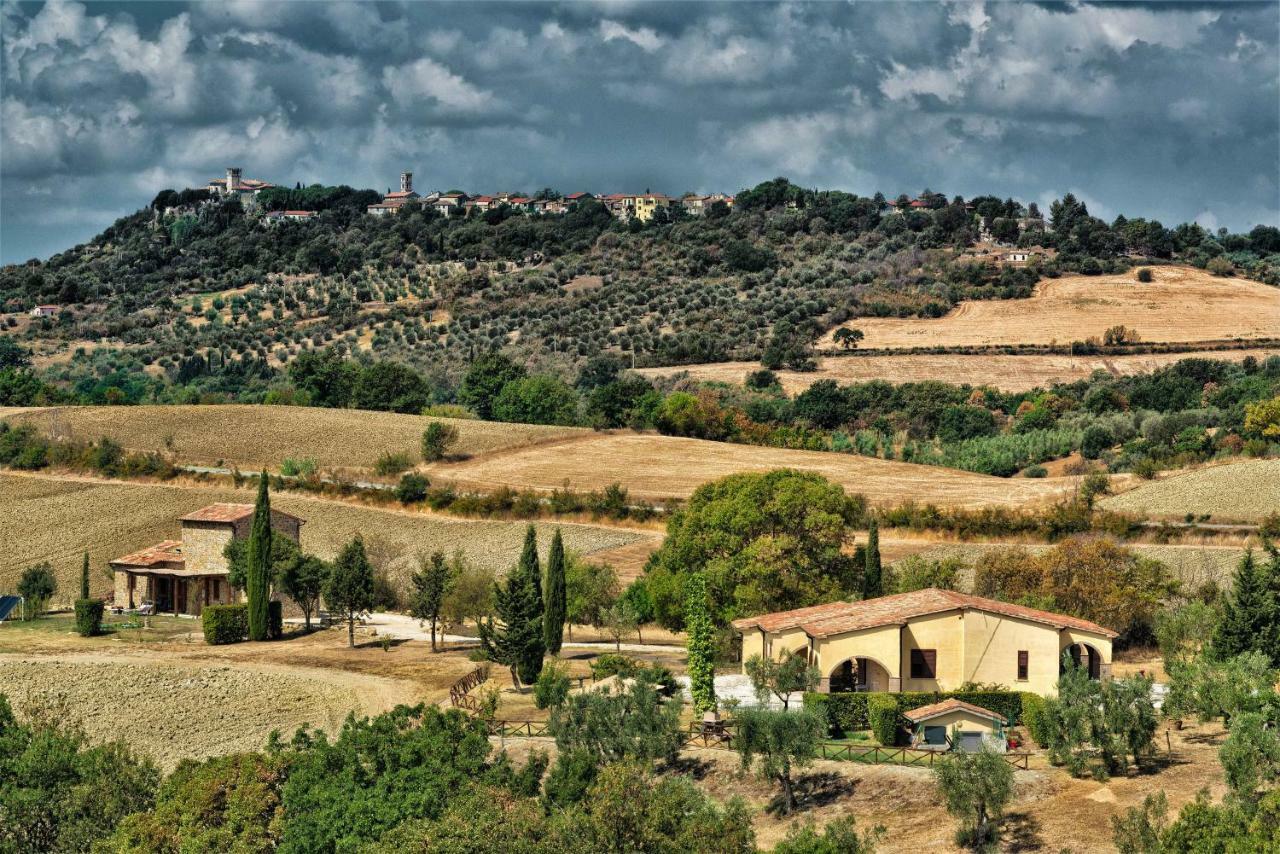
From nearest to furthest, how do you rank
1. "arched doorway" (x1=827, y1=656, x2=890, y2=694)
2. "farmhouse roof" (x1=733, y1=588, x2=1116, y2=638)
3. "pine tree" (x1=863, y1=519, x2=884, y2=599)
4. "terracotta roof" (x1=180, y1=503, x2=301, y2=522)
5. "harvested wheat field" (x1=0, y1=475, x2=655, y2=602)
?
"farmhouse roof" (x1=733, y1=588, x2=1116, y2=638), "arched doorway" (x1=827, y1=656, x2=890, y2=694), "pine tree" (x1=863, y1=519, x2=884, y2=599), "terracotta roof" (x1=180, y1=503, x2=301, y2=522), "harvested wheat field" (x1=0, y1=475, x2=655, y2=602)

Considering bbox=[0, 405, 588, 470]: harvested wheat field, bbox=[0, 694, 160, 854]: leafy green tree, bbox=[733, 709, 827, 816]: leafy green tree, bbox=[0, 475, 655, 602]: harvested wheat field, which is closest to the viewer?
bbox=[0, 694, 160, 854]: leafy green tree

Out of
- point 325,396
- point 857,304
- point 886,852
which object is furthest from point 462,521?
point 857,304

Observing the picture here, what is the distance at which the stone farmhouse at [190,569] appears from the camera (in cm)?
6550

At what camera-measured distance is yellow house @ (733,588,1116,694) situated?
47000 millimetres

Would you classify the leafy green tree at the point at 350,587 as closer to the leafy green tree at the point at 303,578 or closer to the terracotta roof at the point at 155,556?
the leafy green tree at the point at 303,578

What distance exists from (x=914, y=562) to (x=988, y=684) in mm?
12189

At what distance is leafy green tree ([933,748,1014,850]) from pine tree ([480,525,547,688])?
55.8 ft

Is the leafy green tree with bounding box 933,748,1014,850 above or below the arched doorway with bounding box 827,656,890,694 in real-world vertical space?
below

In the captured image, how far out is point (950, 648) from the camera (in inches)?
1864

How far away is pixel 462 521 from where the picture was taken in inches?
3108

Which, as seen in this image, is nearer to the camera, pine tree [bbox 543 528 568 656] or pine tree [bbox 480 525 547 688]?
pine tree [bbox 480 525 547 688]

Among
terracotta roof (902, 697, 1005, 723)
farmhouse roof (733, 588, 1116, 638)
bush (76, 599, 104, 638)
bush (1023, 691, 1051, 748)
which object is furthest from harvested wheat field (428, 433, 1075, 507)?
terracotta roof (902, 697, 1005, 723)

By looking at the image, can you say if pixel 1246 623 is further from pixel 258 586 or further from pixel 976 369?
pixel 976 369

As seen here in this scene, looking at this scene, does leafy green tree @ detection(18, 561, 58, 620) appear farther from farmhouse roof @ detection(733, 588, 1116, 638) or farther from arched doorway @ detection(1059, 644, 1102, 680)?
arched doorway @ detection(1059, 644, 1102, 680)
